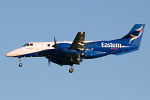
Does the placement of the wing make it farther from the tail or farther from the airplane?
the tail

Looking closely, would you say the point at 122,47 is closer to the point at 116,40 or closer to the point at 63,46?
the point at 116,40

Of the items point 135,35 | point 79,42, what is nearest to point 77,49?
point 79,42

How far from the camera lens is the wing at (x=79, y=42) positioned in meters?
32.6

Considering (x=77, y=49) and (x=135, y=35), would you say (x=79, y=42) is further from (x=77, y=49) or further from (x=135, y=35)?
(x=135, y=35)

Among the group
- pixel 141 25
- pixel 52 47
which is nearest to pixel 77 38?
pixel 52 47

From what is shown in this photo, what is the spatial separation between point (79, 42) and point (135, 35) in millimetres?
10303

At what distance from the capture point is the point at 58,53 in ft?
116

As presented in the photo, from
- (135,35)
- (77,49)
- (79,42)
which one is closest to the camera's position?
(79,42)

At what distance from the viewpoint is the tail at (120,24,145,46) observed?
39219mm

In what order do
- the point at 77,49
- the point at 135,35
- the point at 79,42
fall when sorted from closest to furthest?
the point at 79,42, the point at 77,49, the point at 135,35

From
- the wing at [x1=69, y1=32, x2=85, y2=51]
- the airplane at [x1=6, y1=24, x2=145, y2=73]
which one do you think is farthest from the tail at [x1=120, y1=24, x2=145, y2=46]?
the wing at [x1=69, y1=32, x2=85, y2=51]

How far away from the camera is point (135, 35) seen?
39.6 m

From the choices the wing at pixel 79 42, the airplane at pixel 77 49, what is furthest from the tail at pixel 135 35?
the wing at pixel 79 42

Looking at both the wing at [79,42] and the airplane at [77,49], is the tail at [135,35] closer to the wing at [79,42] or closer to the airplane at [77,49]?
the airplane at [77,49]
